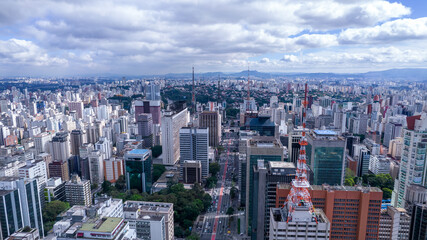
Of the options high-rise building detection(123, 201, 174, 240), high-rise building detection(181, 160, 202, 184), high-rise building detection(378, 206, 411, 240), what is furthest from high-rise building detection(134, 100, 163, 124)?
high-rise building detection(378, 206, 411, 240)

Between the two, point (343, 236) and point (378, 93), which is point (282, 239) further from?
point (378, 93)

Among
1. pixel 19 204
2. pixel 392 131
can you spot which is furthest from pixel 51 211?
pixel 392 131

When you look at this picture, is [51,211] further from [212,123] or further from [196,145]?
[212,123]

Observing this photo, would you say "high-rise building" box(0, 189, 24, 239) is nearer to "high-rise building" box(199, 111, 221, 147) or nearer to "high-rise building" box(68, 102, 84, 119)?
"high-rise building" box(199, 111, 221, 147)

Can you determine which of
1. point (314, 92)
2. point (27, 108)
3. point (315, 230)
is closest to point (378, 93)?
point (314, 92)

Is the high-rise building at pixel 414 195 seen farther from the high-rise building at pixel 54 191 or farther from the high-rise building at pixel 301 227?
the high-rise building at pixel 54 191
